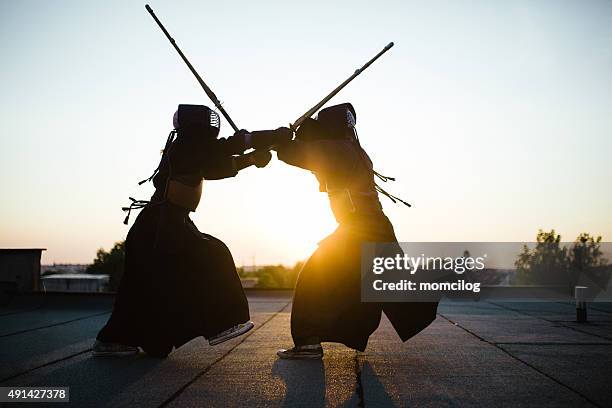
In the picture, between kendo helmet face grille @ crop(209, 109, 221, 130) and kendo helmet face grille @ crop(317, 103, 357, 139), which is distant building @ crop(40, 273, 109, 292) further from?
kendo helmet face grille @ crop(317, 103, 357, 139)

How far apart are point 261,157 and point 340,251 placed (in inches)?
41.0

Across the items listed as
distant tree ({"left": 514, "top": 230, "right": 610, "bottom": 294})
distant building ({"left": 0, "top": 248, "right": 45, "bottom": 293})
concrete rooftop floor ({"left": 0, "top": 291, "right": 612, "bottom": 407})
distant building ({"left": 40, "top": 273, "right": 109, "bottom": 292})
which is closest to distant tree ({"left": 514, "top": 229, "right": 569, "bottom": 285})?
distant tree ({"left": 514, "top": 230, "right": 610, "bottom": 294})

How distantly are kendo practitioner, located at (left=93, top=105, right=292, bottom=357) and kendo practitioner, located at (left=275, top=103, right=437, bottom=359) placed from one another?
1.13 feet

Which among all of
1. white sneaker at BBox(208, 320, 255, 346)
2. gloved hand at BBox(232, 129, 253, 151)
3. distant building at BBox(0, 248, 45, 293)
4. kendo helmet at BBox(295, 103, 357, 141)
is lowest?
white sneaker at BBox(208, 320, 255, 346)

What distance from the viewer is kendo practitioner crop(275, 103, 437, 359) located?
461 cm

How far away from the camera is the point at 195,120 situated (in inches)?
199

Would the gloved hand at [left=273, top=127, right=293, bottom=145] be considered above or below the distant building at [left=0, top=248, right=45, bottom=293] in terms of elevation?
above

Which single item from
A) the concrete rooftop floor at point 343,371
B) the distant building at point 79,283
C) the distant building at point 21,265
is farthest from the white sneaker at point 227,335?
the distant building at point 79,283

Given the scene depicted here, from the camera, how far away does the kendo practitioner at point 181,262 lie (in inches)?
182

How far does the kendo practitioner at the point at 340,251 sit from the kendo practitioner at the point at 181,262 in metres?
0.34

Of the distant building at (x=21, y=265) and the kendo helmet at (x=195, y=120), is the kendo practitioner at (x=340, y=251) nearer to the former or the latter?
the kendo helmet at (x=195, y=120)

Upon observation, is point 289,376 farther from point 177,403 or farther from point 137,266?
point 137,266

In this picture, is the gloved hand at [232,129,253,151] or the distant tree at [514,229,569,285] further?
the distant tree at [514,229,569,285]

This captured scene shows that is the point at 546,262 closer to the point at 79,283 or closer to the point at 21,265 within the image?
the point at 79,283
